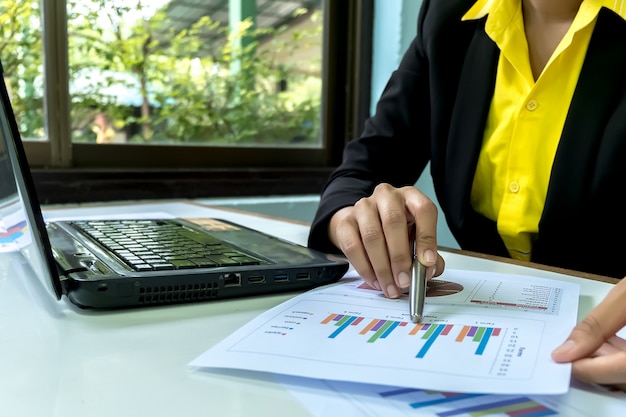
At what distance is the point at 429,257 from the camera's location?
485 millimetres

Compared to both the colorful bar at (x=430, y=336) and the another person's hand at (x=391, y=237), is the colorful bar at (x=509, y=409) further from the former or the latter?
the another person's hand at (x=391, y=237)

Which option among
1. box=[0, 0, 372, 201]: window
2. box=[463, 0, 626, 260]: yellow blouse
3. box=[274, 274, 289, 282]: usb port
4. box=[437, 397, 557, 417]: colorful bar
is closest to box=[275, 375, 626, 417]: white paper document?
box=[437, 397, 557, 417]: colorful bar

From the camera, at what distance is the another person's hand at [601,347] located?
0.32 meters

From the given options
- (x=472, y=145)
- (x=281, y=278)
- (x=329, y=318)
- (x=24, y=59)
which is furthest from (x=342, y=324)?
(x=24, y=59)

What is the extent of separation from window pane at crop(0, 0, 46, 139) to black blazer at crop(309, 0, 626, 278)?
961 mm

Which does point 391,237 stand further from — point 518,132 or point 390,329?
point 518,132

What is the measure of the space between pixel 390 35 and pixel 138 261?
1.53 meters

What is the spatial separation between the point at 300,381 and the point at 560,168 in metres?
0.56

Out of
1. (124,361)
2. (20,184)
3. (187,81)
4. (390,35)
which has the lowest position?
(124,361)

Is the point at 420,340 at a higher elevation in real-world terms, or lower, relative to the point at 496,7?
lower

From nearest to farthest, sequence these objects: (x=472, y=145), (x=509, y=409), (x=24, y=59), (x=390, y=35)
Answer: (x=509, y=409) < (x=472, y=145) < (x=24, y=59) < (x=390, y=35)

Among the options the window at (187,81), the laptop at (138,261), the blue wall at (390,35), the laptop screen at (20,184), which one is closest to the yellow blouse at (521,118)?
the laptop at (138,261)

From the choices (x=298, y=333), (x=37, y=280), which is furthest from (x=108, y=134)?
(x=298, y=333)

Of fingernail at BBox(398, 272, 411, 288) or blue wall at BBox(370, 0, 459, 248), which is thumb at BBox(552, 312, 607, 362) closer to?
fingernail at BBox(398, 272, 411, 288)
